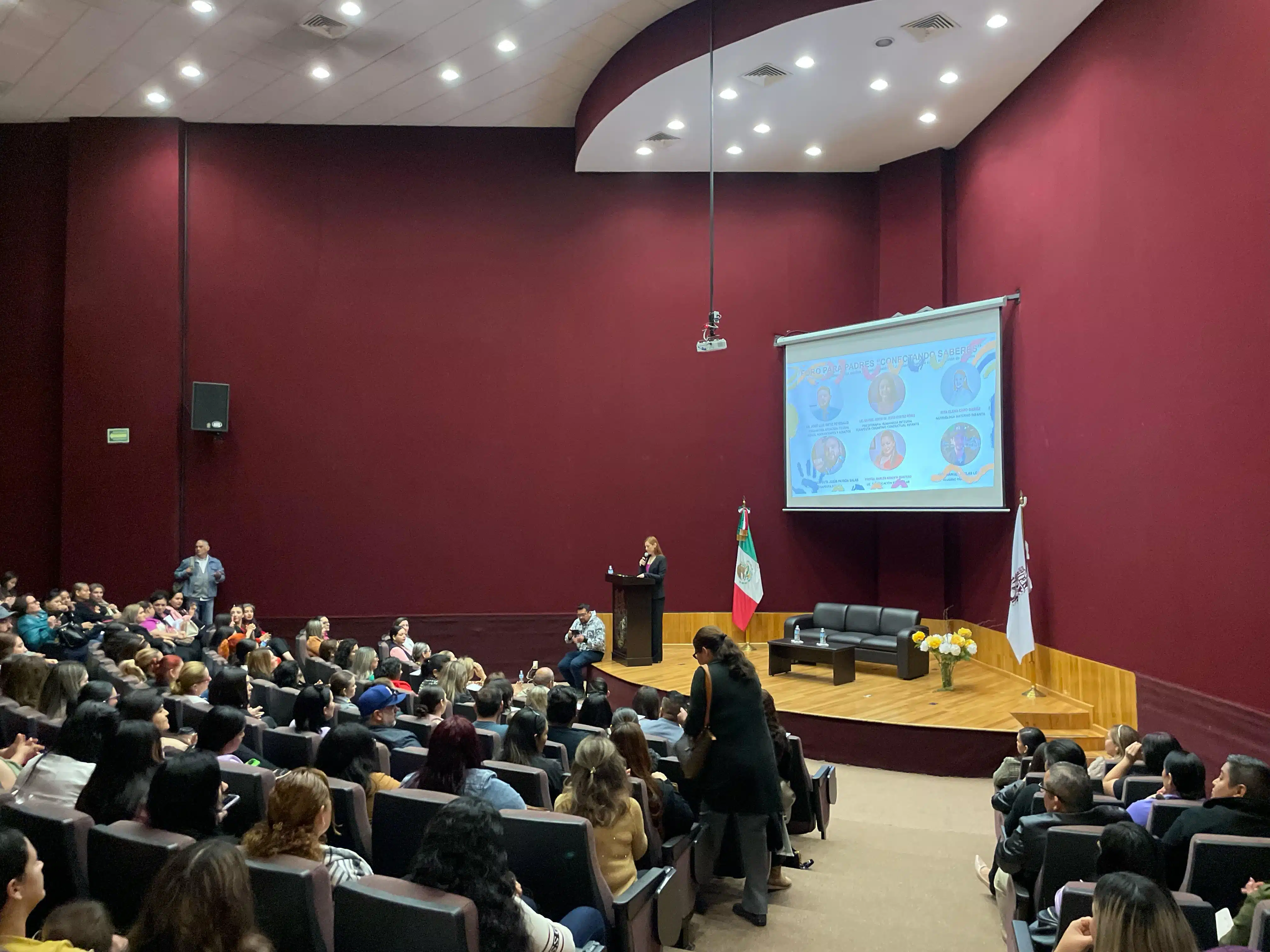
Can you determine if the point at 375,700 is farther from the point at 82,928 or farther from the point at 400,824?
the point at 82,928

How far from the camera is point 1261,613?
16.8ft

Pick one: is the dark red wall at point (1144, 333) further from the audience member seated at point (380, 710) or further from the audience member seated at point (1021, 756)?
the audience member seated at point (380, 710)

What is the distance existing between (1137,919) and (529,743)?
6.91ft

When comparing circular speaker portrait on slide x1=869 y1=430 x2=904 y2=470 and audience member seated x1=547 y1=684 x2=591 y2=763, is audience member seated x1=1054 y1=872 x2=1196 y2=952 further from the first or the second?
circular speaker portrait on slide x1=869 y1=430 x2=904 y2=470

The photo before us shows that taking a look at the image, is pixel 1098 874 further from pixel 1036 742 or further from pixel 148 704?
pixel 148 704

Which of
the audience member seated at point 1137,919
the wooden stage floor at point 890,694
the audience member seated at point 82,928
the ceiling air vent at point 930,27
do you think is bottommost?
the wooden stage floor at point 890,694

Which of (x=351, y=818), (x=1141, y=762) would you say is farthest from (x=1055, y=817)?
(x=351, y=818)

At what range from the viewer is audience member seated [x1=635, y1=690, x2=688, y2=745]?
4.38 meters

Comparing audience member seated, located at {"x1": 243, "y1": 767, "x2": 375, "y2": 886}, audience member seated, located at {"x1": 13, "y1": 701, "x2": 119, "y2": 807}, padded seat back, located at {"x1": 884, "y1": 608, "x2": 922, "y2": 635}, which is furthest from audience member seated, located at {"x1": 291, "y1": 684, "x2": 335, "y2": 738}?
padded seat back, located at {"x1": 884, "y1": 608, "x2": 922, "y2": 635}

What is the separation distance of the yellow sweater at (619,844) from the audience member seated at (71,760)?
4.76 ft

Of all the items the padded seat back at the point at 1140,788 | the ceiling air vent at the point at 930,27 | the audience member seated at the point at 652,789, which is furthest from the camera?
the ceiling air vent at the point at 930,27

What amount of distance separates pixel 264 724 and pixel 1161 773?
12.0 ft

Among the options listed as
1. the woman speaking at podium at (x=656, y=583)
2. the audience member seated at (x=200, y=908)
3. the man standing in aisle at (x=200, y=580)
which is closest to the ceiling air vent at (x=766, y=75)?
the woman speaking at podium at (x=656, y=583)

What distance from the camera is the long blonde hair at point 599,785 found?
290 cm
